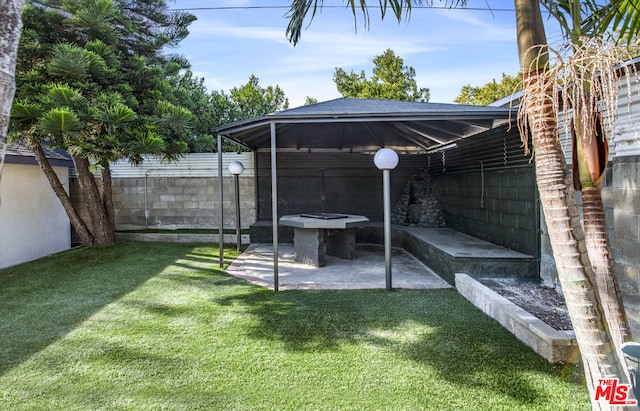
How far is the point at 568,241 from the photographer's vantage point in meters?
1.64

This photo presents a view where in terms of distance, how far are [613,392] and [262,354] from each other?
98.3 inches

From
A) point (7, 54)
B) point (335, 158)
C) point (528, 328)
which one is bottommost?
point (528, 328)

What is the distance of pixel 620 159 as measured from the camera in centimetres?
331

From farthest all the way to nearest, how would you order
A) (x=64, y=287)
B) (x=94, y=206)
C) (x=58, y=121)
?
(x=94, y=206), (x=58, y=121), (x=64, y=287)

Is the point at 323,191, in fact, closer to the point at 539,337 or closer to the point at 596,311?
the point at 539,337

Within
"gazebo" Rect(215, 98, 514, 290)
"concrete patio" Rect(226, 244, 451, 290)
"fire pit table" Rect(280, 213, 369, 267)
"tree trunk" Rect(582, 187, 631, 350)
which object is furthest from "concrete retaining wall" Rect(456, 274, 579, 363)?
"gazebo" Rect(215, 98, 514, 290)

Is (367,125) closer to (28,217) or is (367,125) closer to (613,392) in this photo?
(613,392)

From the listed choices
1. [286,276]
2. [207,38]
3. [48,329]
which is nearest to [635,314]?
[286,276]

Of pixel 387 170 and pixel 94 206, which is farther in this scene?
pixel 94 206

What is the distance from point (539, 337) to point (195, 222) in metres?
8.89

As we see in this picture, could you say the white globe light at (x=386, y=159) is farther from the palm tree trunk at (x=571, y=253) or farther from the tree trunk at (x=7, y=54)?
the tree trunk at (x=7, y=54)

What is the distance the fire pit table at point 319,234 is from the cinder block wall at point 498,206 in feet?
7.18

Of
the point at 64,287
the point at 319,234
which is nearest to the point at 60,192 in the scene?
the point at 64,287

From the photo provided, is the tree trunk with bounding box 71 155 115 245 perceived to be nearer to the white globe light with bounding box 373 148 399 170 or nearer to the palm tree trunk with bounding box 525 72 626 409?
the white globe light with bounding box 373 148 399 170
